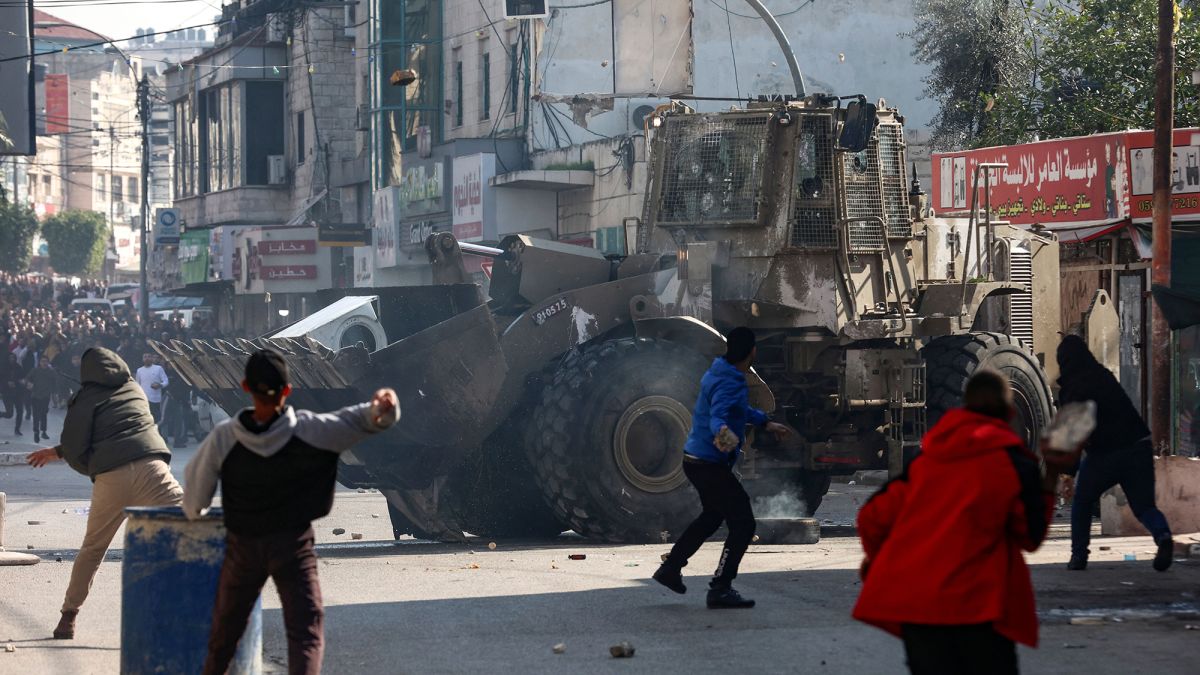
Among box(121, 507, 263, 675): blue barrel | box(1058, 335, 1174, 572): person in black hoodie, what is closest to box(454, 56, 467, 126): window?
box(1058, 335, 1174, 572): person in black hoodie

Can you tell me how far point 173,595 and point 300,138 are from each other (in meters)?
41.7

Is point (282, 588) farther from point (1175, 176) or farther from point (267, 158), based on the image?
point (267, 158)

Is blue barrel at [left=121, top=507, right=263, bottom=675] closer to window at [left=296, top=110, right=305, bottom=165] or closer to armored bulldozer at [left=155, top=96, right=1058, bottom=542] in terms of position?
armored bulldozer at [left=155, top=96, right=1058, bottom=542]

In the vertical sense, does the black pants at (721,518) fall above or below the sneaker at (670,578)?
above

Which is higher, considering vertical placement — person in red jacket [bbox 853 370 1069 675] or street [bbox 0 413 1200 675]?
person in red jacket [bbox 853 370 1069 675]

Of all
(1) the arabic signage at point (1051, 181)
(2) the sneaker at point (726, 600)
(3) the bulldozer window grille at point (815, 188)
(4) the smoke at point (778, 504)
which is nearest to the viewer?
(2) the sneaker at point (726, 600)

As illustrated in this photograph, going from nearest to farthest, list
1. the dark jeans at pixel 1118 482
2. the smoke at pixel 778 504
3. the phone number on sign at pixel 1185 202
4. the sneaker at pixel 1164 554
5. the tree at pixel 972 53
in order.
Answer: the sneaker at pixel 1164 554 → the dark jeans at pixel 1118 482 → the smoke at pixel 778 504 → the phone number on sign at pixel 1185 202 → the tree at pixel 972 53

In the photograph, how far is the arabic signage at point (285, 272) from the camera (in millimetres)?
42781

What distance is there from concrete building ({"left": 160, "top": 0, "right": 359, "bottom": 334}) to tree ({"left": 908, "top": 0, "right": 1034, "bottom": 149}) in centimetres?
1621

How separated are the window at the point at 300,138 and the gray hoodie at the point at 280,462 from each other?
137ft

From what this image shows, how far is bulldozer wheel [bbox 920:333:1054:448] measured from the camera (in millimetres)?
14438

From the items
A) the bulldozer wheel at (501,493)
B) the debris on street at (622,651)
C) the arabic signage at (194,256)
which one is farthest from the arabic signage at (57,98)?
the debris on street at (622,651)

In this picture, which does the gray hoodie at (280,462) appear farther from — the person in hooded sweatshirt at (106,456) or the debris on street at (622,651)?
the person in hooded sweatshirt at (106,456)

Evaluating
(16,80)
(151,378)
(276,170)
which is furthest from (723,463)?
(276,170)
